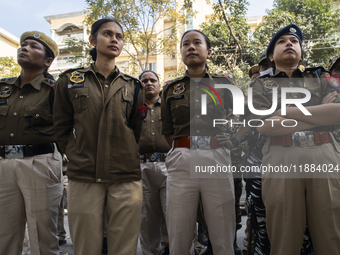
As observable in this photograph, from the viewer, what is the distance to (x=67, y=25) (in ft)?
79.9

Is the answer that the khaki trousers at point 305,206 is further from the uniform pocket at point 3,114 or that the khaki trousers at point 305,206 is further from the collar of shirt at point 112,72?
the uniform pocket at point 3,114

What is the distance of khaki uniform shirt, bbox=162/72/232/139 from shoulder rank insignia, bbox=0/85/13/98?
153cm

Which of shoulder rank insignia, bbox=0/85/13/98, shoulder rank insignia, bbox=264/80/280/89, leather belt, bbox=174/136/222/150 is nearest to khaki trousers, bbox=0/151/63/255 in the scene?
shoulder rank insignia, bbox=0/85/13/98

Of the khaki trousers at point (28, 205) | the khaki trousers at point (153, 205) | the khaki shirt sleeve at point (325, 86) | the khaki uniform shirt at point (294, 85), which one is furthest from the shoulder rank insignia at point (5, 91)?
the khaki shirt sleeve at point (325, 86)

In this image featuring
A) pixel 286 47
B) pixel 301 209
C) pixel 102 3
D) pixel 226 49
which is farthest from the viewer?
pixel 226 49

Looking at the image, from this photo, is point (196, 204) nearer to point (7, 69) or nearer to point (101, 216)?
point (101, 216)

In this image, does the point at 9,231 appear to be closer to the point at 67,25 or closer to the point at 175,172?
the point at 175,172

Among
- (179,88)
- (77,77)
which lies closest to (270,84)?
(179,88)

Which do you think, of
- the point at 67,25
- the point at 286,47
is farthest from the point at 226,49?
the point at 67,25

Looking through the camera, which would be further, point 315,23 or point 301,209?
point 315,23

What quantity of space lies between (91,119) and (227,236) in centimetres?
140

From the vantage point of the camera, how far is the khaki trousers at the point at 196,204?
219 cm

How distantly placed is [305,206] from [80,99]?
1.85 m

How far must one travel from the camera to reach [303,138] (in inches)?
79.4
